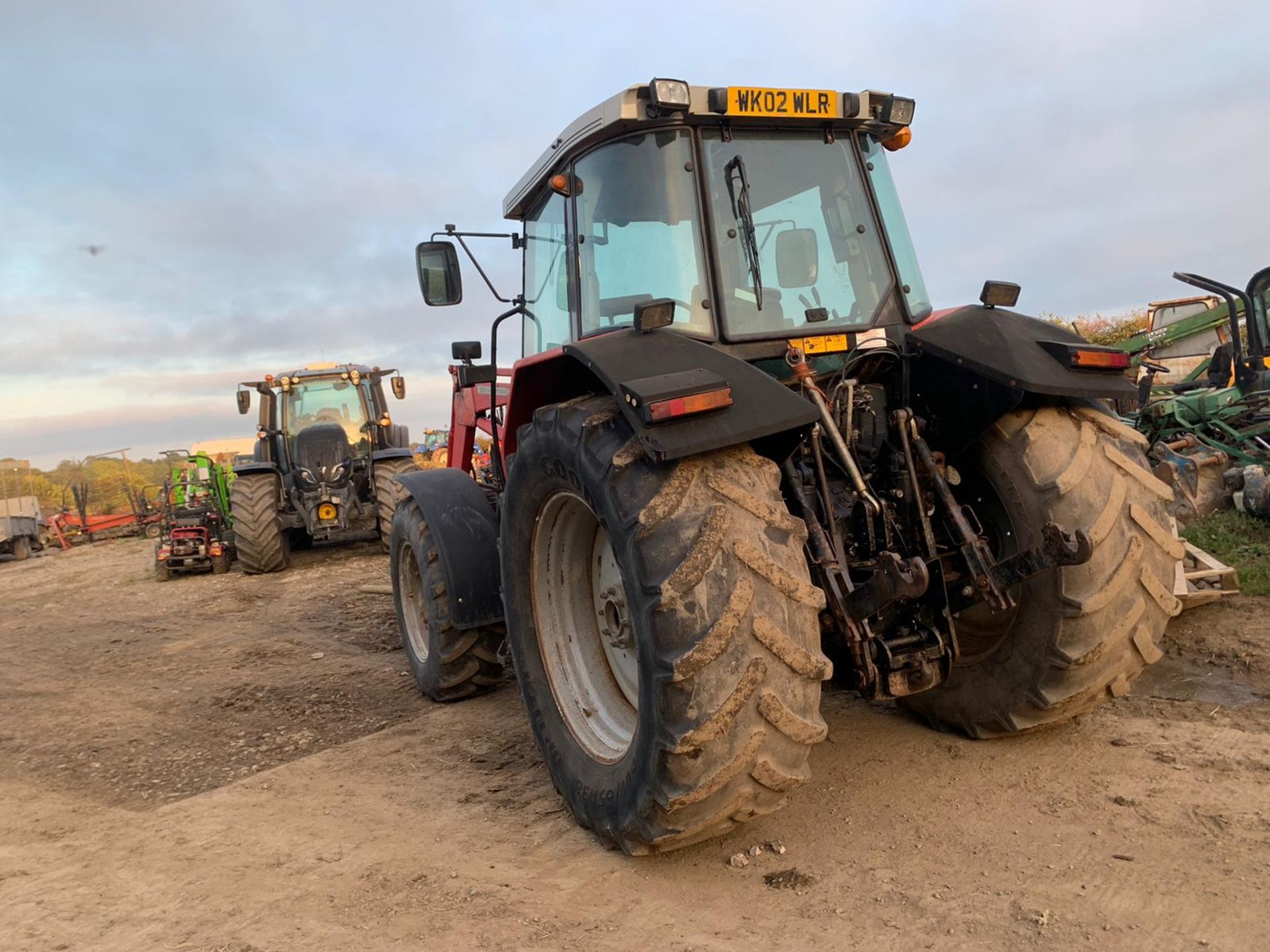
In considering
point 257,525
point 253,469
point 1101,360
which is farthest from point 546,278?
point 253,469

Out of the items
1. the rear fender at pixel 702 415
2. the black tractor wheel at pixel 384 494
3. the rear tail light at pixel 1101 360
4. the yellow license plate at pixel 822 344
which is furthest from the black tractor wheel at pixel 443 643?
the black tractor wheel at pixel 384 494

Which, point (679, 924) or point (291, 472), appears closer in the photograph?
point (679, 924)

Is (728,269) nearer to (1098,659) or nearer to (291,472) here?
(1098,659)

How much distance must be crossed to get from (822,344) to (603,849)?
1.85m

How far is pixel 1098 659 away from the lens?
304 cm

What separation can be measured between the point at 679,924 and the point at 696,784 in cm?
36

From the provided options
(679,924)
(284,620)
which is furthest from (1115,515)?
(284,620)

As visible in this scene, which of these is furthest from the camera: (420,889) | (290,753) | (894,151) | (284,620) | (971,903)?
(284,620)

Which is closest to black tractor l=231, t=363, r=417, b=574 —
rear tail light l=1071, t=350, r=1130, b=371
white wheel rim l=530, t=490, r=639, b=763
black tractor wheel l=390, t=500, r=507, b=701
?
black tractor wheel l=390, t=500, r=507, b=701

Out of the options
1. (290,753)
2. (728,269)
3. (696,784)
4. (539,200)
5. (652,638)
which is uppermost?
(539,200)

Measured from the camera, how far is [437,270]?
15.2 ft

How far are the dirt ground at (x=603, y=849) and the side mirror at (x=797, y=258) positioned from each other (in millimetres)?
1745

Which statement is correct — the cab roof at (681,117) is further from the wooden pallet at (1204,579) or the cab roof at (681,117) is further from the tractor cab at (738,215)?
the wooden pallet at (1204,579)

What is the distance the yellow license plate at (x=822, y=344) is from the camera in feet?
10.9
